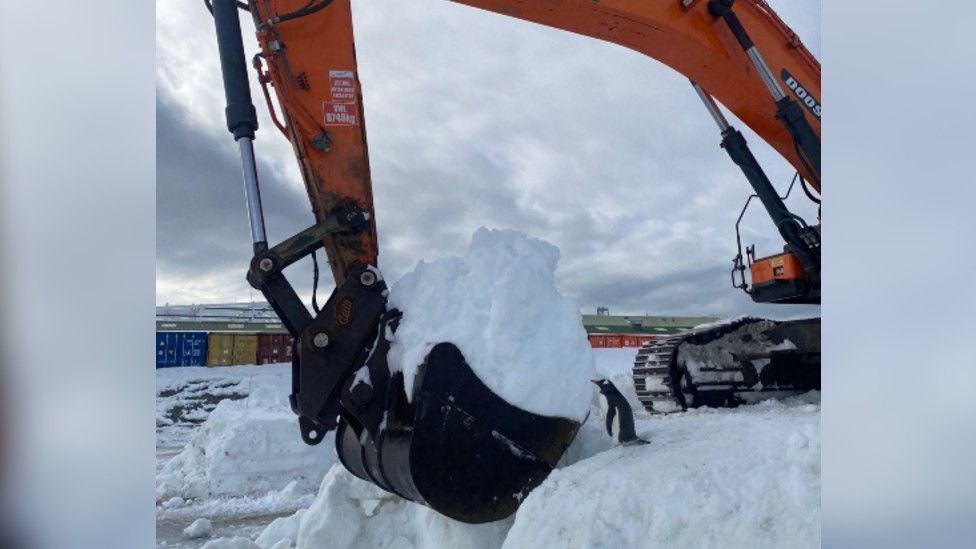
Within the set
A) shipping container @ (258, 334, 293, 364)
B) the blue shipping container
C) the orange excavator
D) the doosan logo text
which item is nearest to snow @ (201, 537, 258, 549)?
the orange excavator

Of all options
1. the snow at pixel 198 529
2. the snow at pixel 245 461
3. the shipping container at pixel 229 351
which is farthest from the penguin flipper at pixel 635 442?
the shipping container at pixel 229 351

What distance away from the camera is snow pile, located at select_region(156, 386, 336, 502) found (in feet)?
14.4

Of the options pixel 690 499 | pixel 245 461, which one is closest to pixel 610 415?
pixel 690 499

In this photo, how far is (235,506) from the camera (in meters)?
3.98

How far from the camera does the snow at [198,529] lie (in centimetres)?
333

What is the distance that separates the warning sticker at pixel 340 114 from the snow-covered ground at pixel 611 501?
3.69 ft

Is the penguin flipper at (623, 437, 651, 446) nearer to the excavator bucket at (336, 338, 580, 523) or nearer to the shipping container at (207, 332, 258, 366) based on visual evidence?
the excavator bucket at (336, 338, 580, 523)

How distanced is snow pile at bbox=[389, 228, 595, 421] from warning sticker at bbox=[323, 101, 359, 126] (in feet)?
1.71

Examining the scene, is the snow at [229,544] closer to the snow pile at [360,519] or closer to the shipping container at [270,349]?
the snow pile at [360,519]

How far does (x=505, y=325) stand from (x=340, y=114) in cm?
86

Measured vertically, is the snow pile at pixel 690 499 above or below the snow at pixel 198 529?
above
